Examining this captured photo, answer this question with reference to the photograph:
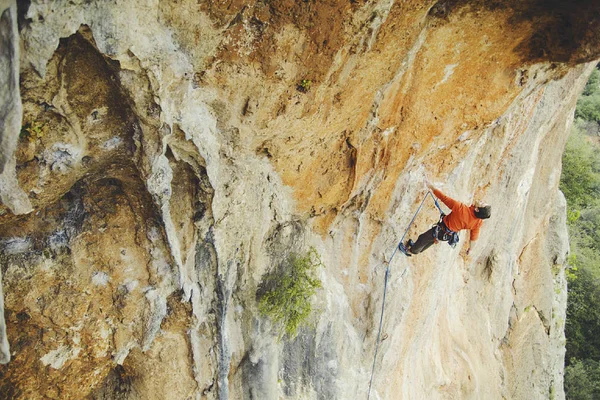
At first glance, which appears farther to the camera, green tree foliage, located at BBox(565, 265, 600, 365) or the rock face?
green tree foliage, located at BBox(565, 265, 600, 365)

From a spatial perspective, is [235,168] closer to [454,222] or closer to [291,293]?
[291,293]

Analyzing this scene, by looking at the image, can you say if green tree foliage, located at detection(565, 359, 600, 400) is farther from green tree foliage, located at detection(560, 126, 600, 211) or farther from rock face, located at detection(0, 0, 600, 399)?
rock face, located at detection(0, 0, 600, 399)

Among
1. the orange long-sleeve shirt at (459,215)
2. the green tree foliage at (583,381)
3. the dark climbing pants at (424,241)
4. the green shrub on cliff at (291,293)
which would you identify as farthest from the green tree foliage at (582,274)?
the green shrub on cliff at (291,293)

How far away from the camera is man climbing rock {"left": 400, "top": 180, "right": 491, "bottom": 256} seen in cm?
609

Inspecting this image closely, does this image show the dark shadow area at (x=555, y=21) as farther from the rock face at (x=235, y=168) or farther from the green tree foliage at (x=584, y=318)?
the green tree foliage at (x=584, y=318)

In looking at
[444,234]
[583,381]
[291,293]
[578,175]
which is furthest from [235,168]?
[578,175]

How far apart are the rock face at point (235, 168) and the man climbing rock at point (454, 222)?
41 centimetres

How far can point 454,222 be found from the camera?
20.5 feet

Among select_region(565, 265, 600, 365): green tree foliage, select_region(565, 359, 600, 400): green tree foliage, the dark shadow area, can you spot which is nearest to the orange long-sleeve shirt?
the dark shadow area

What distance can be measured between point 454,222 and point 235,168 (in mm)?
3270

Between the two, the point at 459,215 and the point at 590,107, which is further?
the point at 590,107

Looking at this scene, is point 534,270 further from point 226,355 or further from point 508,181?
point 226,355

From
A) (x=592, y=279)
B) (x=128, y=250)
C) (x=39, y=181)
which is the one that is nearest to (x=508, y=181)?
(x=128, y=250)

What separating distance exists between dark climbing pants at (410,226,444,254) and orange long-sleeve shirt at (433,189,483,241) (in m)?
0.29
